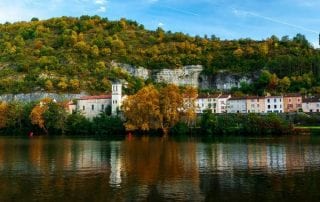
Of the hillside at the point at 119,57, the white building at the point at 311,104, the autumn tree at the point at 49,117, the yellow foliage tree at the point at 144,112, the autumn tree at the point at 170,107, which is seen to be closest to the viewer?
the yellow foliage tree at the point at 144,112

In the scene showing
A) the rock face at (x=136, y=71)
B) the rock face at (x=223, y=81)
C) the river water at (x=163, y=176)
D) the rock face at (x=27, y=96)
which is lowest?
the river water at (x=163, y=176)

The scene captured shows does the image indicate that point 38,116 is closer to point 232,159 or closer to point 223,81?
point 223,81

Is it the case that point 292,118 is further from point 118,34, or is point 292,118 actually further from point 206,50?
point 118,34

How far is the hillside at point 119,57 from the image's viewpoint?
137m

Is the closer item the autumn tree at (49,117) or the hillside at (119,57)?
the autumn tree at (49,117)

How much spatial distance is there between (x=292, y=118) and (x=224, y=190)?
70.8 metres

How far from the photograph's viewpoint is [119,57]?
164 metres

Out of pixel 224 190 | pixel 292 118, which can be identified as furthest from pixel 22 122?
pixel 224 190

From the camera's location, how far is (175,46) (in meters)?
174

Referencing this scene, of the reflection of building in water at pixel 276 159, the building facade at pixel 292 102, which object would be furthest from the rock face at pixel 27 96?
the reflection of building in water at pixel 276 159

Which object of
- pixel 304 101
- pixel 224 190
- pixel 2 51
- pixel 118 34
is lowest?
pixel 224 190

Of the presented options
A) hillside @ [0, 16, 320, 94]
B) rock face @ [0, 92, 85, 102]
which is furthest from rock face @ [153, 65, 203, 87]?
rock face @ [0, 92, 85, 102]

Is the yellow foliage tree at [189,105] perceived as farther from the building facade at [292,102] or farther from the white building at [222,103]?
the building facade at [292,102]

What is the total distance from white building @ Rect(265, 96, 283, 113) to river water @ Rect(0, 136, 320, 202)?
61.9m
